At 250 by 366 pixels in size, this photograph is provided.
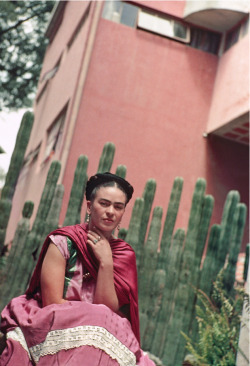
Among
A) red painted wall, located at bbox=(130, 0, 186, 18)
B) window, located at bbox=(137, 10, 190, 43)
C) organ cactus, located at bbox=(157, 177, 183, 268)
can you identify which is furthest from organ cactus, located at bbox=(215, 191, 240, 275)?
red painted wall, located at bbox=(130, 0, 186, 18)

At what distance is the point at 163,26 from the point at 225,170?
348cm

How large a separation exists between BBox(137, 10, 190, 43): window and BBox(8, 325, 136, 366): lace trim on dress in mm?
10397

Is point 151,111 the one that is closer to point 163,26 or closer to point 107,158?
point 163,26

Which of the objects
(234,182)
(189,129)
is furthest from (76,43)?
(234,182)

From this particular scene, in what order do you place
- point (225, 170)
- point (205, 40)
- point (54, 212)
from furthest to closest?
point (205, 40) → point (225, 170) → point (54, 212)

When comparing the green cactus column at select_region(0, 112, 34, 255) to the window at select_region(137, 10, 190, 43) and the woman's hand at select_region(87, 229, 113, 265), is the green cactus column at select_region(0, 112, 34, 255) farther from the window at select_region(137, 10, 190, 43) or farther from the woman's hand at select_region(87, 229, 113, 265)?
the window at select_region(137, 10, 190, 43)

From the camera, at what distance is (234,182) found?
40.7ft

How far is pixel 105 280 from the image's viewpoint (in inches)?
111

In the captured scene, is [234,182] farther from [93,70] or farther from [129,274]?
[129,274]

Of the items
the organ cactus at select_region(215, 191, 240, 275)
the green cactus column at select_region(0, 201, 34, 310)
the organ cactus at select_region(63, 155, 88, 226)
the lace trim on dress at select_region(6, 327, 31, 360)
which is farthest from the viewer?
the organ cactus at select_region(215, 191, 240, 275)

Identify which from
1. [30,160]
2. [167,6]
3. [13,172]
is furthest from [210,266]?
[30,160]

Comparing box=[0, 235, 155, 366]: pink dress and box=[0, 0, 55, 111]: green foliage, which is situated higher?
box=[0, 0, 55, 111]: green foliage

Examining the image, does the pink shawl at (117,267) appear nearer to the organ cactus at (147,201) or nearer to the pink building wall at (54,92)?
the organ cactus at (147,201)

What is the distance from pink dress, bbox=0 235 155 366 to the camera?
8.50 ft
